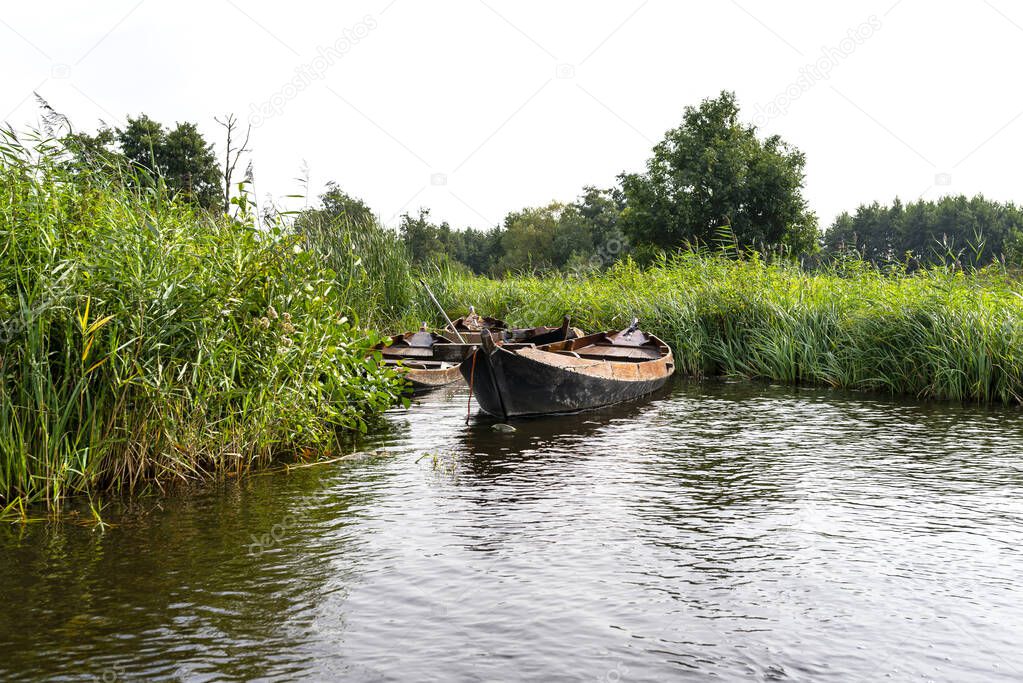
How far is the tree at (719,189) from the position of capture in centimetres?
4050

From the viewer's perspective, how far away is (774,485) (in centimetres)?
742

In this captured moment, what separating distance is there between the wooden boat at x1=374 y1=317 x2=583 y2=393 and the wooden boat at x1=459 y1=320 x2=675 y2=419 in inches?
74.2

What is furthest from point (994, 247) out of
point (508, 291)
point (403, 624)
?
point (403, 624)

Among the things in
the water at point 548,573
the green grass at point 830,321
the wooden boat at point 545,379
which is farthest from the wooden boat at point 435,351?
the water at point 548,573

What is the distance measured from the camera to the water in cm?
405

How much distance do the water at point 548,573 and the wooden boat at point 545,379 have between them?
1972mm

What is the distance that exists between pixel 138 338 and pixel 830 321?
11158 mm

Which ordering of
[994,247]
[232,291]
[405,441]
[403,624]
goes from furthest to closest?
[994,247]
[405,441]
[232,291]
[403,624]

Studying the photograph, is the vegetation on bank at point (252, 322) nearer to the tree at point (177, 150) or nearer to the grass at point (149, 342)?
the grass at point (149, 342)

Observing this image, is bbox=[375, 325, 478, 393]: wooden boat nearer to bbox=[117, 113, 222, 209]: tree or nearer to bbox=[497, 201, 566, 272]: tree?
bbox=[117, 113, 222, 209]: tree

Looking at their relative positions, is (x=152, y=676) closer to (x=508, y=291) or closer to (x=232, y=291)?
(x=232, y=291)

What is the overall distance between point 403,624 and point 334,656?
18.9 inches

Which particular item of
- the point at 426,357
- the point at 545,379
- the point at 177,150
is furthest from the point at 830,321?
the point at 177,150

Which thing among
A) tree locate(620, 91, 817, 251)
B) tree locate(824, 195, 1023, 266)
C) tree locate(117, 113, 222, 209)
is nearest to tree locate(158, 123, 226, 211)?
tree locate(117, 113, 222, 209)
